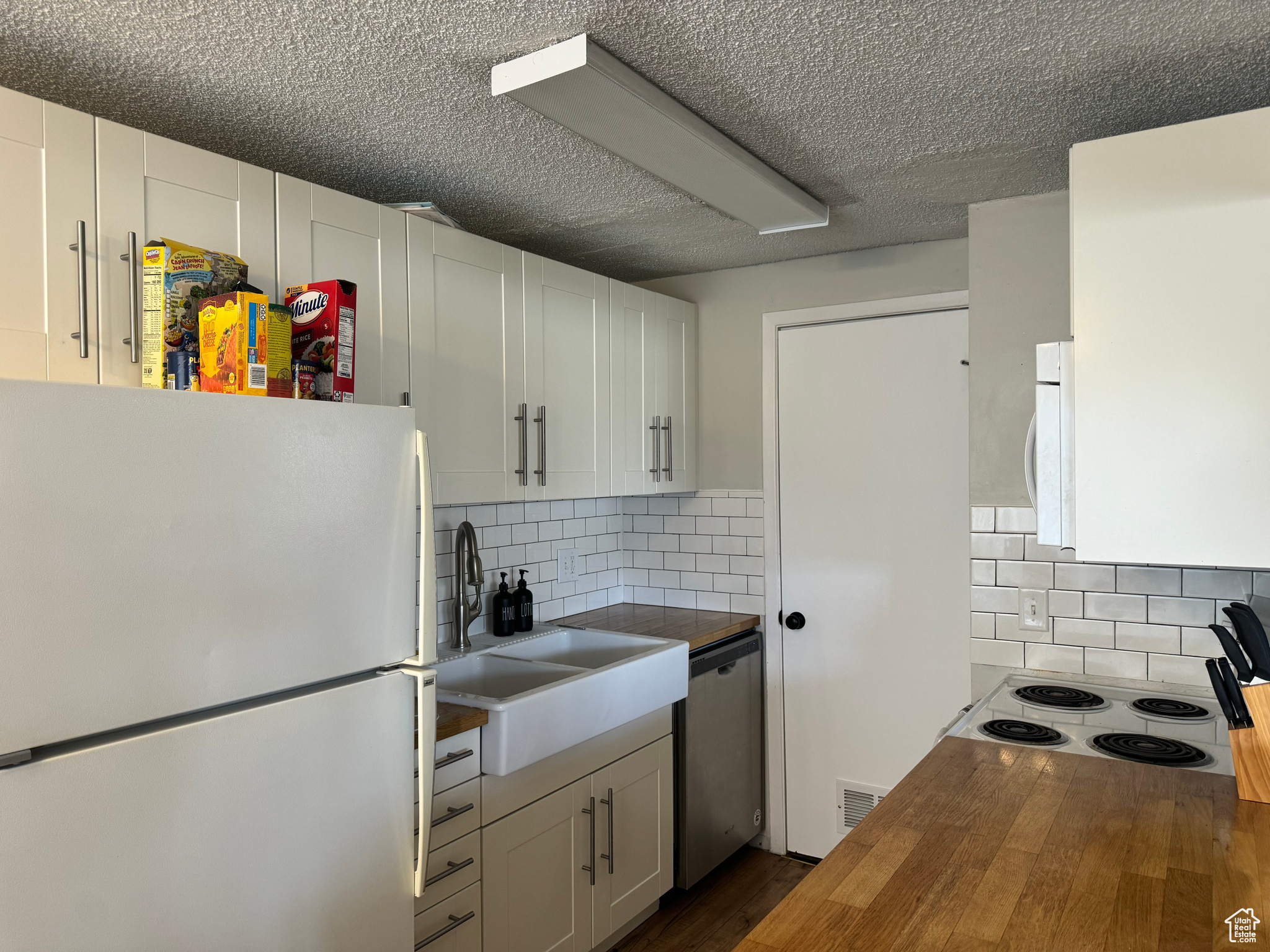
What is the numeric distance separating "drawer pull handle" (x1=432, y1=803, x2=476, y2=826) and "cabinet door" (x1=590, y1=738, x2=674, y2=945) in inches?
21.8

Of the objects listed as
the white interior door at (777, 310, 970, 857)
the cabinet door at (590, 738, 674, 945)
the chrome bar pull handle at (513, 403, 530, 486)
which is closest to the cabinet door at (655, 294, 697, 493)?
the white interior door at (777, 310, 970, 857)

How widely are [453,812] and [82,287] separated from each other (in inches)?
54.8

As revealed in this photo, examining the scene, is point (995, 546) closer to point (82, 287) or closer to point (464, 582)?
point (464, 582)

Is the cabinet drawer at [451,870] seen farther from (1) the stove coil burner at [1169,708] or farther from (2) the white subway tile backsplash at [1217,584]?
(2) the white subway tile backsplash at [1217,584]

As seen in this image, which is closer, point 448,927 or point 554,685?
point 448,927

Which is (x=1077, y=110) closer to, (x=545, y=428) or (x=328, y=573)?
(x=545, y=428)

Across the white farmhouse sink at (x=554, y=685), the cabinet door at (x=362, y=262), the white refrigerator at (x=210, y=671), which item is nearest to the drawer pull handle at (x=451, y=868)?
the white farmhouse sink at (x=554, y=685)

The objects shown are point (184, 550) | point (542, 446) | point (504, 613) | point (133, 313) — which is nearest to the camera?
point (184, 550)

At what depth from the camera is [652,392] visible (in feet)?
10.9

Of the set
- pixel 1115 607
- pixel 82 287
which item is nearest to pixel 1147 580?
pixel 1115 607

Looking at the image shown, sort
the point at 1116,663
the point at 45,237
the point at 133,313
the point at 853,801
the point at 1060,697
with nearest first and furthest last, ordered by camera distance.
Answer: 1. the point at 45,237
2. the point at 133,313
3. the point at 1060,697
4. the point at 1116,663
5. the point at 853,801

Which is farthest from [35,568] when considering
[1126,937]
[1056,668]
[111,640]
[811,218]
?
[1056,668]

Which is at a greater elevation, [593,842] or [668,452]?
[668,452]

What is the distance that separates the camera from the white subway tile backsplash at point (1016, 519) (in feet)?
8.23
